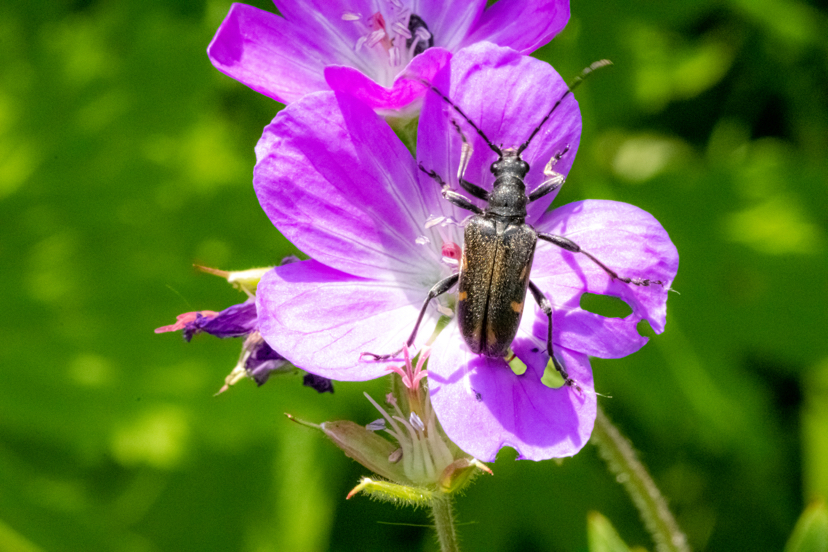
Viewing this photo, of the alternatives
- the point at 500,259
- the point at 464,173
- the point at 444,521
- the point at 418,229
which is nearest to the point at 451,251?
the point at 418,229

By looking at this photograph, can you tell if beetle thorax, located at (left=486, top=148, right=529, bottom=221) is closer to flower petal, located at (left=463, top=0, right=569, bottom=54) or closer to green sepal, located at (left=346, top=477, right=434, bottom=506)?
flower petal, located at (left=463, top=0, right=569, bottom=54)

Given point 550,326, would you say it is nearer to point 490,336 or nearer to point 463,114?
point 490,336

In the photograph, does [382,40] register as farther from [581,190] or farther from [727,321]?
[727,321]

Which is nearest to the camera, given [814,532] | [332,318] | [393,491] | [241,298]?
[393,491]

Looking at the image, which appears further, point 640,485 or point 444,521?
point 640,485

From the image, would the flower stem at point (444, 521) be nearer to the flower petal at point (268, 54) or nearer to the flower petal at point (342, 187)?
the flower petal at point (342, 187)


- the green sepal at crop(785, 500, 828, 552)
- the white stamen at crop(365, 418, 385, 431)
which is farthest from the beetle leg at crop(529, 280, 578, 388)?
the green sepal at crop(785, 500, 828, 552)

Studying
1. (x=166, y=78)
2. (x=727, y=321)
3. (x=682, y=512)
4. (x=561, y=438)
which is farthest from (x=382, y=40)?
(x=682, y=512)

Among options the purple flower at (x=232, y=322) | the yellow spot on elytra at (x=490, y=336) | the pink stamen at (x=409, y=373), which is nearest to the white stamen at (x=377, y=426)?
the pink stamen at (x=409, y=373)
